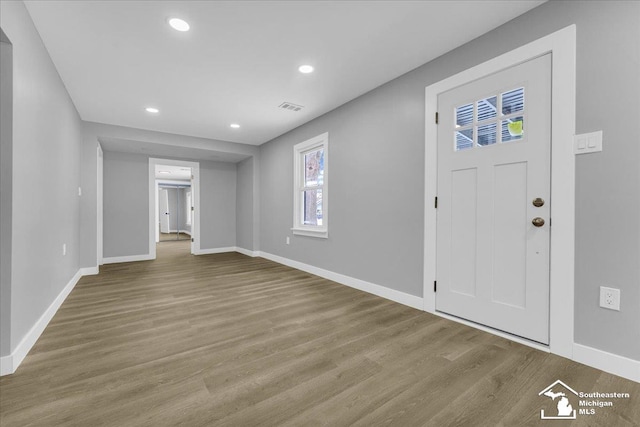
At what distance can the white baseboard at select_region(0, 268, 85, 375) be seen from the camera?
161cm

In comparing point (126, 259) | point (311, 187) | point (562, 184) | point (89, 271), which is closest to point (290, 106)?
point (311, 187)

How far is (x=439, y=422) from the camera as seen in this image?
1264 mm

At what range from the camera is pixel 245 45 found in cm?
239

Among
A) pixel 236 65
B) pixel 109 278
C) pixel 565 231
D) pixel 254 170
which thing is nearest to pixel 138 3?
pixel 236 65

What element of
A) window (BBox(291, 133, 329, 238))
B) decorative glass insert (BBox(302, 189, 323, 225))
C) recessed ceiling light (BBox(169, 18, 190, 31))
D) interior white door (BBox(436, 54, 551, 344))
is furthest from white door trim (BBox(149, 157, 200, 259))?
interior white door (BBox(436, 54, 551, 344))

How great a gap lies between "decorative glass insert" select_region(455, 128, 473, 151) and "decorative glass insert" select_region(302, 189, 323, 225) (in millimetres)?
2277

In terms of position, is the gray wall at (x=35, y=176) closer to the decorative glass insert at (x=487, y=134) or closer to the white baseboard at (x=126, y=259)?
the white baseboard at (x=126, y=259)

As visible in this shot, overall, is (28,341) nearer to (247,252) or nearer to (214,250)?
(247,252)

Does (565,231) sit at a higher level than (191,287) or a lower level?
higher

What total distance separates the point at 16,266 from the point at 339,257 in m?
2.98

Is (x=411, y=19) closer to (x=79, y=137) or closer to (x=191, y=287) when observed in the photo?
(x=191, y=287)

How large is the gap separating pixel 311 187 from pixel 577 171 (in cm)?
324

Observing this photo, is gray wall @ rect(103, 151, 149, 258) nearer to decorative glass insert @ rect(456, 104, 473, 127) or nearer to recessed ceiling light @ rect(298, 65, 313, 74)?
recessed ceiling light @ rect(298, 65, 313, 74)

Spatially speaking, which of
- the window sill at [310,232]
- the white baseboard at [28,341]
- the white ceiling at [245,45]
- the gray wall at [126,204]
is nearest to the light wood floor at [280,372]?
the white baseboard at [28,341]
